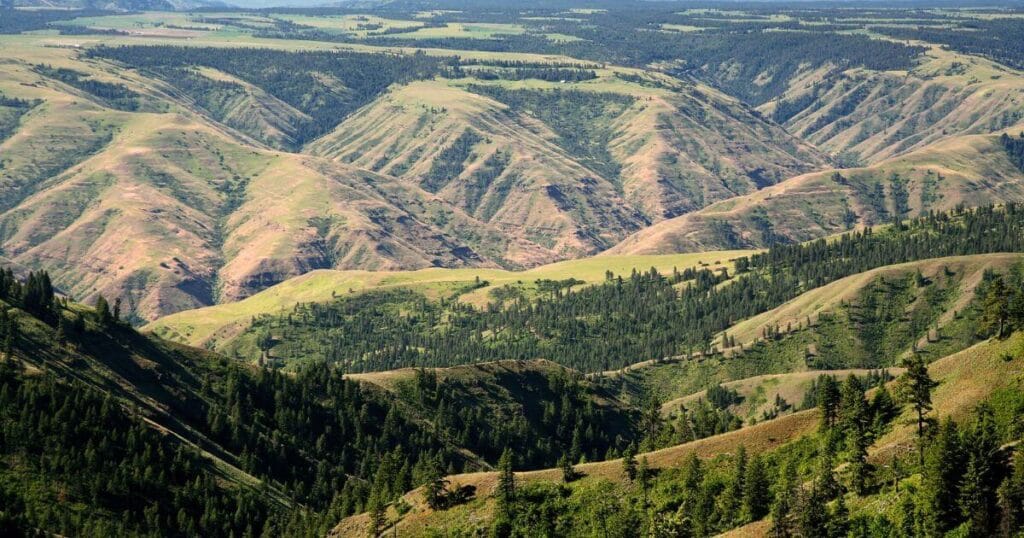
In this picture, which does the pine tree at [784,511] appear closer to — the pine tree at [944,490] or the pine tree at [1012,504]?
the pine tree at [944,490]

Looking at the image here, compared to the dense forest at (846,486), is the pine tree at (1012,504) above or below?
above

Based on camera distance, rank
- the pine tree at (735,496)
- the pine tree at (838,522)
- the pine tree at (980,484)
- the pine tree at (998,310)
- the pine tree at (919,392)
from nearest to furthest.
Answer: the pine tree at (980,484), the pine tree at (838,522), the pine tree at (919,392), the pine tree at (735,496), the pine tree at (998,310)

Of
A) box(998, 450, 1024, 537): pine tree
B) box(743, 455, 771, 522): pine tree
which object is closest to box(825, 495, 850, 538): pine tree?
box(743, 455, 771, 522): pine tree

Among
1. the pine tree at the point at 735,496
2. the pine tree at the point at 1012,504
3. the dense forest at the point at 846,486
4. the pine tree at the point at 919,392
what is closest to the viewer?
the pine tree at the point at 1012,504

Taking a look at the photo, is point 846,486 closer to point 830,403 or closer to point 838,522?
point 838,522

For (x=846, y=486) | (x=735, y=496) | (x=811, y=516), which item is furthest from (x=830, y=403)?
(x=811, y=516)

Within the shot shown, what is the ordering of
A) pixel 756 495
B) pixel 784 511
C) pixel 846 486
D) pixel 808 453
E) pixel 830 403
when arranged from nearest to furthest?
pixel 784 511 < pixel 846 486 < pixel 756 495 < pixel 830 403 < pixel 808 453

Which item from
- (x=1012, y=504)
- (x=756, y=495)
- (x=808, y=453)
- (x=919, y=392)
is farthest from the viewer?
(x=808, y=453)

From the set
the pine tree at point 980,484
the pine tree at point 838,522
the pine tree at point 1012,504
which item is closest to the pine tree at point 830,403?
the pine tree at point 838,522

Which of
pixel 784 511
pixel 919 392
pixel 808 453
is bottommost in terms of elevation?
pixel 808 453
